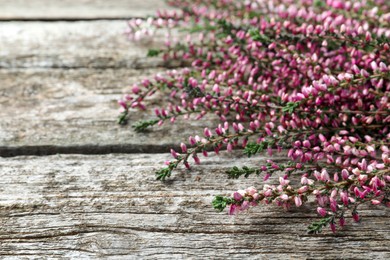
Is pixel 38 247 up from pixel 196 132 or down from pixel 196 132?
down

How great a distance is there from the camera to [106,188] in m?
1.63

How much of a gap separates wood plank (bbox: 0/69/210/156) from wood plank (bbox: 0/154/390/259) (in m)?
0.14

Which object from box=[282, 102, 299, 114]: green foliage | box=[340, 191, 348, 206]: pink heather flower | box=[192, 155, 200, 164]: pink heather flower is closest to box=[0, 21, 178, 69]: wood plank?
box=[192, 155, 200, 164]: pink heather flower

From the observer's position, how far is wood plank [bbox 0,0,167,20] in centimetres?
273

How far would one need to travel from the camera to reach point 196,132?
74.3 inches

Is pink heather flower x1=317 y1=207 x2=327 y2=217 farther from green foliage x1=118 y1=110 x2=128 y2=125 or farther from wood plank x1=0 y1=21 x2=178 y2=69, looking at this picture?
Result: wood plank x1=0 y1=21 x2=178 y2=69

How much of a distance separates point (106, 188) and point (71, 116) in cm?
46

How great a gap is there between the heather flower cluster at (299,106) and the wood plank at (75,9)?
622 mm

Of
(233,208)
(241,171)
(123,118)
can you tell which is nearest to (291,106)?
(241,171)

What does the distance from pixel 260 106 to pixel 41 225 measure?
0.76m

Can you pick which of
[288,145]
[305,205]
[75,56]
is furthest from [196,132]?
[75,56]

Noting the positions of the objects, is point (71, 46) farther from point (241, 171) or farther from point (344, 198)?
point (344, 198)

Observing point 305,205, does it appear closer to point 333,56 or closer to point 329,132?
point 329,132

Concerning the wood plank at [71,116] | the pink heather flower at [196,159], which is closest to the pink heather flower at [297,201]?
the pink heather flower at [196,159]
